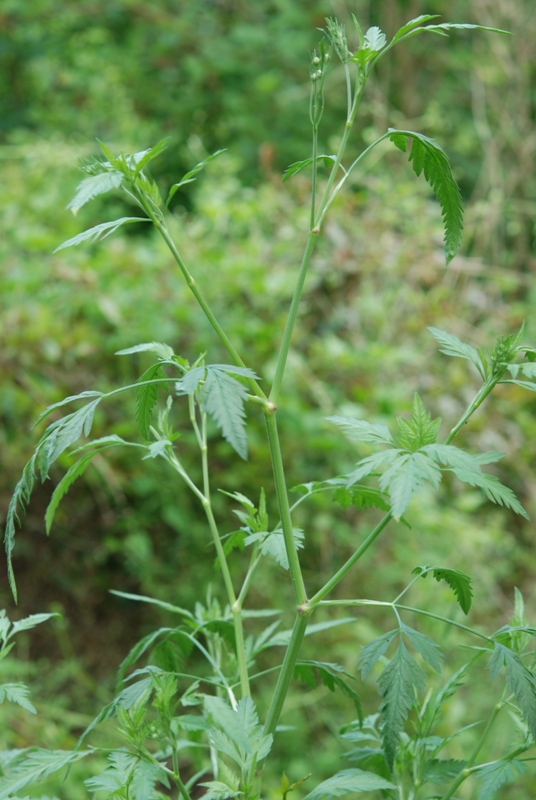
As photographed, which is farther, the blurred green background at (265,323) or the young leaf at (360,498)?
the blurred green background at (265,323)

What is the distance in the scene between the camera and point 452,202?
734mm

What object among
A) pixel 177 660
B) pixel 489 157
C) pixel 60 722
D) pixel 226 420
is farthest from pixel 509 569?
pixel 226 420

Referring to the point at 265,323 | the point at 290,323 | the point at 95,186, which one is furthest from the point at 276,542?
the point at 265,323

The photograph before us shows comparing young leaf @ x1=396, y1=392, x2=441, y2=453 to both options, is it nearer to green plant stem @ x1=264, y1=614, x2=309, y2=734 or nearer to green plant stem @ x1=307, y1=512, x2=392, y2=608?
green plant stem @ x1=307, y1=512, x2=392, y2=608

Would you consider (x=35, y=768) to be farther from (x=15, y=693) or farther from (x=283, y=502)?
(x=283, y=502)

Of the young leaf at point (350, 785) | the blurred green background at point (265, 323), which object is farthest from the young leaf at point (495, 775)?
the blurred green background at point (265, 323)

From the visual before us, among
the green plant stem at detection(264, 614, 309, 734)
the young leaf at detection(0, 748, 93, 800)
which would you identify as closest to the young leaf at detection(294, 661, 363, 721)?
the green plant stem at detection(264, 614, 309, 734)

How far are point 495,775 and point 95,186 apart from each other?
0.59m

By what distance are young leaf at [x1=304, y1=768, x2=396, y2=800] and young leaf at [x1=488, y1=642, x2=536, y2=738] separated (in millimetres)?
134

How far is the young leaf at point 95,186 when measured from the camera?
2.22 feet

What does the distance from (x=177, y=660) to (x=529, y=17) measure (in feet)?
12.8

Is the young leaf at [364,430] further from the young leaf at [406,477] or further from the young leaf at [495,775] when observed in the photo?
the young leaf at [495,775]

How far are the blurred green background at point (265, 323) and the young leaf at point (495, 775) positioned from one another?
0.75 m

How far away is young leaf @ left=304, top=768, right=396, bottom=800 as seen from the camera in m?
0.70
